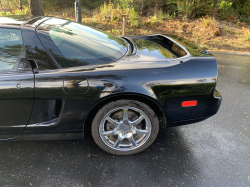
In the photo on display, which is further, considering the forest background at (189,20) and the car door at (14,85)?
the forest background at (189,20)

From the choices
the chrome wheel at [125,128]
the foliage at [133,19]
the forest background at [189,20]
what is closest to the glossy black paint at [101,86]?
the chrome wheel at [125,128]

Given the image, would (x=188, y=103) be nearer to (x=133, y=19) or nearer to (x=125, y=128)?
(x=125, y=128)

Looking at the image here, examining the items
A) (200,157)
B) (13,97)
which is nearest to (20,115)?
(13,97)

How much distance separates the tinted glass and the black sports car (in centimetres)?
1

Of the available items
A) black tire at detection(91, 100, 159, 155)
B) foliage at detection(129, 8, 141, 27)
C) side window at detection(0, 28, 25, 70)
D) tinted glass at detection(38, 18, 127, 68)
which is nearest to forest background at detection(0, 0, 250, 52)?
foliage at detection(129, 8, 141, 27)

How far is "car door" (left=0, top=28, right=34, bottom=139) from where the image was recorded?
1.89 meters

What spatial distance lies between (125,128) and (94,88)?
606 mm

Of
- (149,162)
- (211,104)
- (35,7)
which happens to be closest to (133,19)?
(35,7)

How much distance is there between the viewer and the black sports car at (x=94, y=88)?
1.94 m

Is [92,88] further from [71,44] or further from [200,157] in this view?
[200,157]

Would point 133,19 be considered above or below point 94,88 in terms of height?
above

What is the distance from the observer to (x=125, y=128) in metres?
2.23

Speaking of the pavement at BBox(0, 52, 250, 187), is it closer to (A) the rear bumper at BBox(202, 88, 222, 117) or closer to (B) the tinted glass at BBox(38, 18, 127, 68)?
(A) the rear bumper at BBox(202, 88, 222, 117)

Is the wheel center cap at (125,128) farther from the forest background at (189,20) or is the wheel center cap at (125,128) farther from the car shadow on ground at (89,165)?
the forest background at (189,20)
